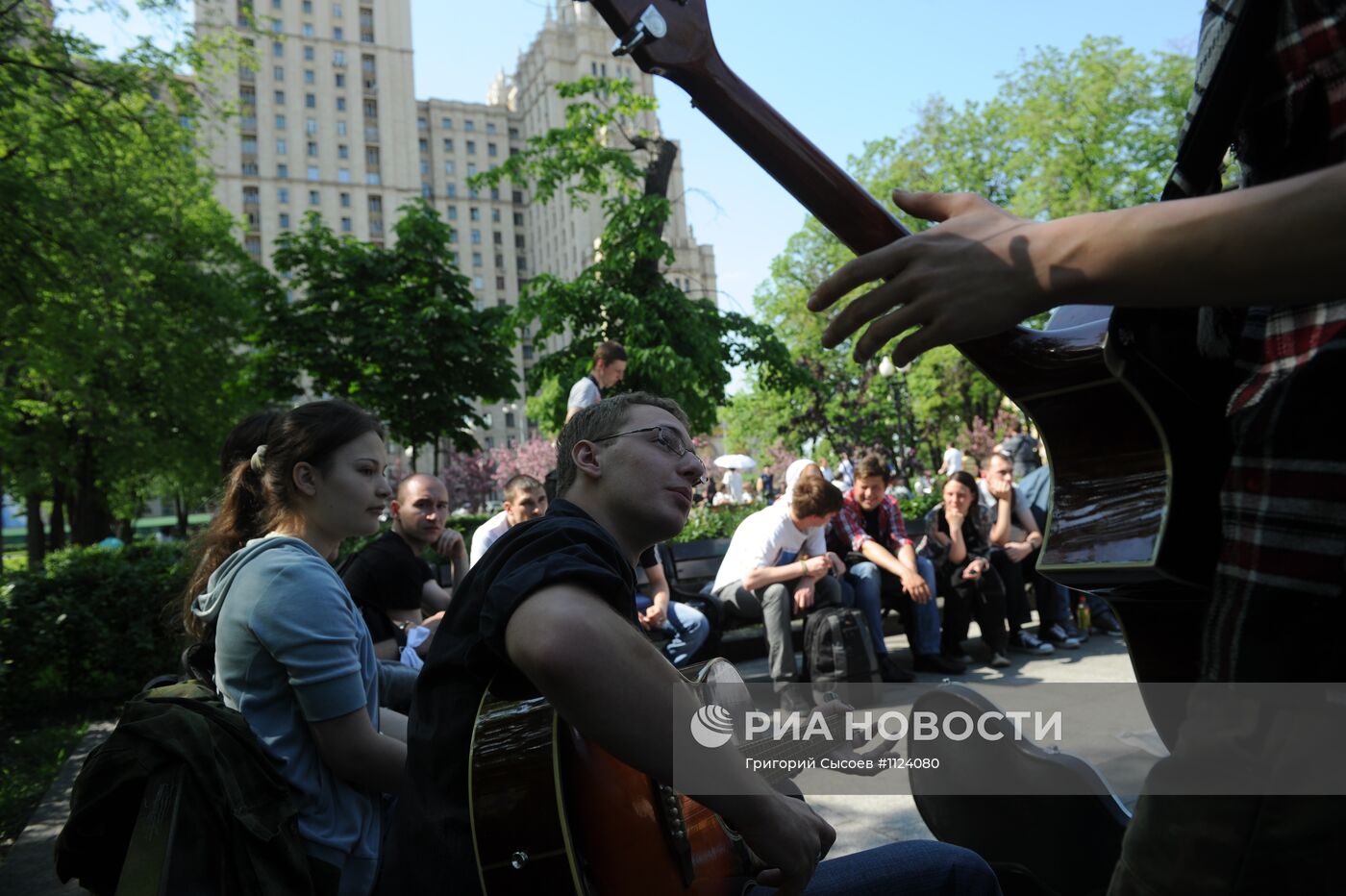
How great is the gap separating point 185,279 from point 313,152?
238 feet

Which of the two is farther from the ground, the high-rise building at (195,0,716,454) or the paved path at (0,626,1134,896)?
the high-rise building at (195,0,716,454)

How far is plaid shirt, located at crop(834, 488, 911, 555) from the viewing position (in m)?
7.52

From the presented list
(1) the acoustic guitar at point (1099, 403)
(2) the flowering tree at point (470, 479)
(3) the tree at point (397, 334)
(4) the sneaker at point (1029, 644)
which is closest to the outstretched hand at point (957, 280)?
(1) the acoustic guitar at point (1099, 403)

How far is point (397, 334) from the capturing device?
67.3 feet

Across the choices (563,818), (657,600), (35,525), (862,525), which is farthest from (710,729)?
(35,525)

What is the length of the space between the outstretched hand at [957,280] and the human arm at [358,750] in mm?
1751

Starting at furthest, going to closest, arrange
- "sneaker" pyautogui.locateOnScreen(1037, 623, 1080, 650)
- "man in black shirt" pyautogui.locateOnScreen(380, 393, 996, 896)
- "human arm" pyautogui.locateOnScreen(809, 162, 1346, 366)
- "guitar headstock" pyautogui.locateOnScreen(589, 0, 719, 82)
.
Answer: "sneaker" pyautogui.locateOnScreen(1037, 623, 1080, 650), "man in black shirt" pyautogui.locateOnScreen(380, 393, 996, 896), "guitar headstock" pyautogui.locateOnScreen(589, 0, 719, 82), "human arm" pyautogui.locateOnScreen(809, 162, 1346, 366)

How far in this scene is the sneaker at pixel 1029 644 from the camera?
25.6 feet

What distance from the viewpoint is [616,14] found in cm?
131

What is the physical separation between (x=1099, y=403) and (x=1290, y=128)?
0.38 metres

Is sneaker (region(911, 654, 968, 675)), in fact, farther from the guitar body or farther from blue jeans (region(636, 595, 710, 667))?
the guitar body

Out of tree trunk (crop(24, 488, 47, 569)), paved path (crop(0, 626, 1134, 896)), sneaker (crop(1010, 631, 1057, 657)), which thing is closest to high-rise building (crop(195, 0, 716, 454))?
tree trunk (crop(24, 488, 47, 569))

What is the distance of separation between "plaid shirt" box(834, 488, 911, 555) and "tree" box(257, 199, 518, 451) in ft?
43.0

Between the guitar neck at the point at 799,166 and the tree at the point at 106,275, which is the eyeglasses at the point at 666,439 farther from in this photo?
the tree at the point at 106,275
